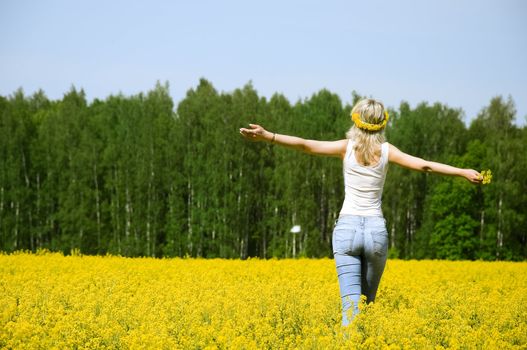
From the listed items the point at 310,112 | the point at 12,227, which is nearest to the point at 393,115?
the point at 310,112

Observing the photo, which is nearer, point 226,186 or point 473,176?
point 473,176

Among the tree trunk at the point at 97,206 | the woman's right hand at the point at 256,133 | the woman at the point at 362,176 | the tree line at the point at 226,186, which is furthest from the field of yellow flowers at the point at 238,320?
the tree trunk at the point at 97,206

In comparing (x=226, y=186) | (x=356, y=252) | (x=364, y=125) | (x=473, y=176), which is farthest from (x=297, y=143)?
(x=226, y=186)

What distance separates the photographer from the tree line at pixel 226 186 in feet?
151

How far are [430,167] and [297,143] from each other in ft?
3.62

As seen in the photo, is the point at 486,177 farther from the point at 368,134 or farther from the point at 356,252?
the point at 356,252

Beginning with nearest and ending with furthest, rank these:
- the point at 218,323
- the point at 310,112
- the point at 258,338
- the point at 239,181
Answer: the point at 258,338 → the point at 218,323 → the point at 239,181 → the point at 310,112

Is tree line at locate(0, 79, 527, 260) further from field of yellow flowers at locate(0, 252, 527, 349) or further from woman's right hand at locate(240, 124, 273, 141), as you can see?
woman's right hand at locate(240, 124, 273, 141)

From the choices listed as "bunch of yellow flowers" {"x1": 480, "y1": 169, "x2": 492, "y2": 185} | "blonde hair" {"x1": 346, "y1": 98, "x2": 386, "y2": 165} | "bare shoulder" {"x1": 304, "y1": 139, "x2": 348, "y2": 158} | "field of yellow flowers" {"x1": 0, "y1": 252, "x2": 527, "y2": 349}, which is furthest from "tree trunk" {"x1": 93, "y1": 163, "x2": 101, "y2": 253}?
"bunch of yellow flowers" {"x1": 480, "y1": 169, "x2": 492, "y2": 185}

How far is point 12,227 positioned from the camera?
48.7m

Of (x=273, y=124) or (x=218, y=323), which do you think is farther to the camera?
(x=273, y=124)

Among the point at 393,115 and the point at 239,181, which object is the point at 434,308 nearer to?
the point at 239,181

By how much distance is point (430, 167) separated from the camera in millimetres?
6137

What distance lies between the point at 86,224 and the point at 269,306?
133ft
